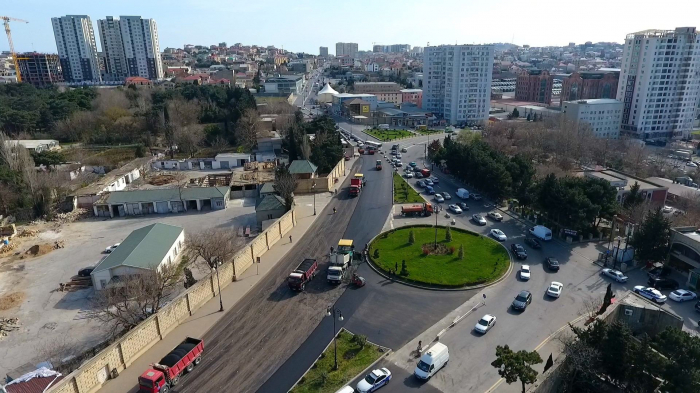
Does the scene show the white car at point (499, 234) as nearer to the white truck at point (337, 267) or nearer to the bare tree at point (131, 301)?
the white truck at point (337, 267)

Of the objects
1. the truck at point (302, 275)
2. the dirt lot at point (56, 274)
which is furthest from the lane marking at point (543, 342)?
the dirt lot at point (56, 274)

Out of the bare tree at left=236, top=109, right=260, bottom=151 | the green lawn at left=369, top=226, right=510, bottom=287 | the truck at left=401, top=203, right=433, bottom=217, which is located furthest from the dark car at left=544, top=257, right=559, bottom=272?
the bare tree at left=236, top=109, right=260, bottom=151

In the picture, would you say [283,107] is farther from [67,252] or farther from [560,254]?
[560,254]

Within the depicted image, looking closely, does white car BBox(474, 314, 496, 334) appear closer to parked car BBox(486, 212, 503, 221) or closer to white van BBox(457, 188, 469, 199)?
parked car BBox(486, 212, 503, 221)

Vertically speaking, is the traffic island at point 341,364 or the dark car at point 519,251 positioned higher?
the dark car at point 519,251

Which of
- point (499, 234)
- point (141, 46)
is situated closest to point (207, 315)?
point (499, 234)

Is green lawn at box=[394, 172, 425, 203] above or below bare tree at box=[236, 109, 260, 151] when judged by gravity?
below

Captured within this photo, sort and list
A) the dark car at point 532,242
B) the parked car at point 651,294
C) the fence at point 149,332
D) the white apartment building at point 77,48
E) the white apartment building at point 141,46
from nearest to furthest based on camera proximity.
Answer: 1. the fence at point 149,332
2. the parked car at point 651,294
3. the dark car at point 532,242
4. the white apartment building at point 77,48
5. the white apartment building at point 141,46
